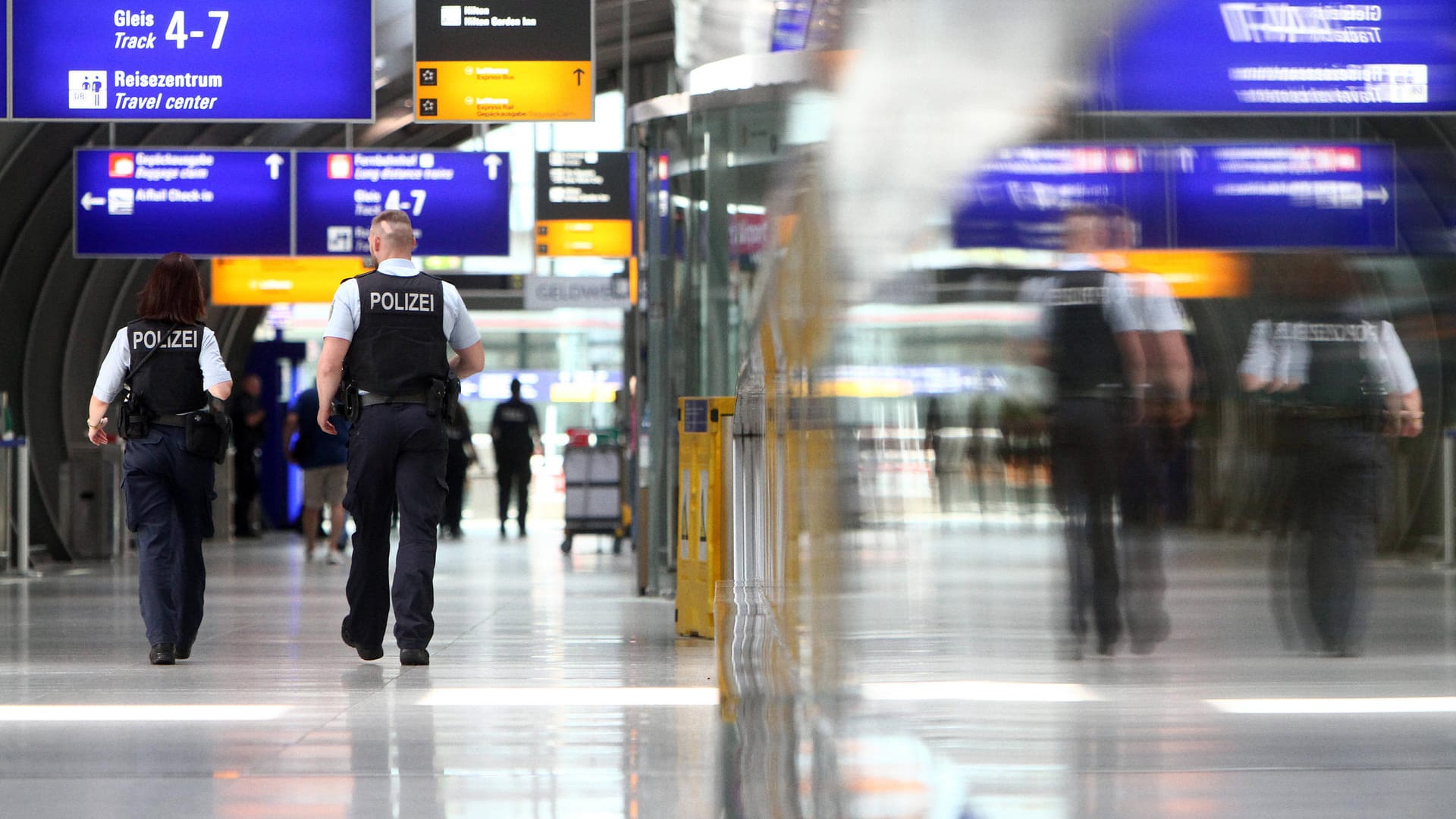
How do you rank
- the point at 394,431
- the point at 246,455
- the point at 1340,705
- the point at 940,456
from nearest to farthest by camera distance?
the point at 1340,705 → the point at 940,456 → the point at 394,431 → the point at 246,455

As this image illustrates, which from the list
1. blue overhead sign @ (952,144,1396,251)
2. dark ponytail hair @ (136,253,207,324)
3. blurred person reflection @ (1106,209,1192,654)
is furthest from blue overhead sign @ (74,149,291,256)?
blurred person reflection @ (1106,209,1192,654)

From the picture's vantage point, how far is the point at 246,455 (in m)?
21.1

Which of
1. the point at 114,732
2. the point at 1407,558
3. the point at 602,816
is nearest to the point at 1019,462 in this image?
the point at 1407,558

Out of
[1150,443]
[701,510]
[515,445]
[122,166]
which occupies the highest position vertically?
[122,166]

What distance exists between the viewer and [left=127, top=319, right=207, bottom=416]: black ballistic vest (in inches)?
291

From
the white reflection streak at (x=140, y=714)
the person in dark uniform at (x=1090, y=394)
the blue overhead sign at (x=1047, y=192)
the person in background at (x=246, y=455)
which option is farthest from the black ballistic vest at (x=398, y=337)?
the person in background at (x=246, y=455)

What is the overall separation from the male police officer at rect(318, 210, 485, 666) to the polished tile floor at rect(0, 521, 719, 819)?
0.90 ft

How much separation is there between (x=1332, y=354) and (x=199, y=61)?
988cm

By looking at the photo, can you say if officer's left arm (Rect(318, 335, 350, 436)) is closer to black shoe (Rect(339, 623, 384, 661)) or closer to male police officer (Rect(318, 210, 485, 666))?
male police officer (Rect(318, 210, 485, 666))

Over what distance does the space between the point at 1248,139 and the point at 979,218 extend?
38 cm

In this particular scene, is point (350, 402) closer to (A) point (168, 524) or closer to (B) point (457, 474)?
(A) point (168, 524)

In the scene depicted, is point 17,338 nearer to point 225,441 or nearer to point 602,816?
point 225,441

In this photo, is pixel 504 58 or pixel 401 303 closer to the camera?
pixel 401 303

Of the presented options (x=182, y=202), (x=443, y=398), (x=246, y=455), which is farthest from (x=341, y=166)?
(x=443, y=398)
